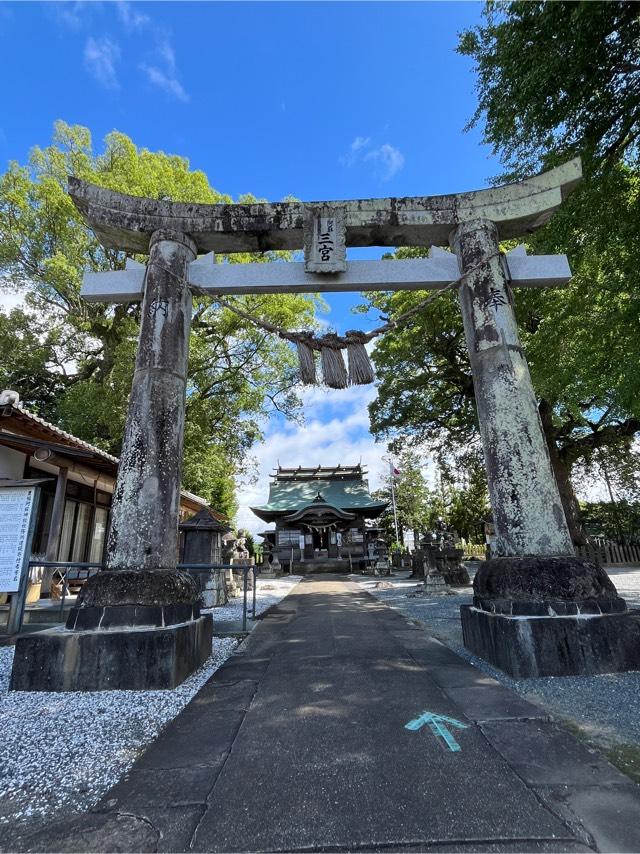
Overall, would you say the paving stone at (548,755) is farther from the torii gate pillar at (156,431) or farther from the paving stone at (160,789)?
the torii gate pillar at (156,431)

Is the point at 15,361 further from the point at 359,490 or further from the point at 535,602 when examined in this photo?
the point at 359,490

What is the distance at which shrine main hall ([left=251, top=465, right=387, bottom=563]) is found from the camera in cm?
2370

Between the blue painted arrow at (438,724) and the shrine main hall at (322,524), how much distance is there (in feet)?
68.9

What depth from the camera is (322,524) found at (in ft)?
80.5

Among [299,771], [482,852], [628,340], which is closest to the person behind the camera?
[482,852]

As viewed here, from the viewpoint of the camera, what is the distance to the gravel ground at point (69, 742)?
170 cm

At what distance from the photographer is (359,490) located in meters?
28.0

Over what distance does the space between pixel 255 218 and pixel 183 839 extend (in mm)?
5056

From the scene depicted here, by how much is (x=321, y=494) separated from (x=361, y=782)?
25741 mm

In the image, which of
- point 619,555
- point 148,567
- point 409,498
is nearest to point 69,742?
point 148,567

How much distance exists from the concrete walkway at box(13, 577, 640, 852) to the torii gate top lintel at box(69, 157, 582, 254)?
4.52 m

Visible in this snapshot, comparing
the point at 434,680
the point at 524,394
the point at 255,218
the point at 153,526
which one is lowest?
the point at 434,680

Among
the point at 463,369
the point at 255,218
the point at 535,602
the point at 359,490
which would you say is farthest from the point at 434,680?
the point at 359,490

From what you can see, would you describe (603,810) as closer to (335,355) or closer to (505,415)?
(505,415)
